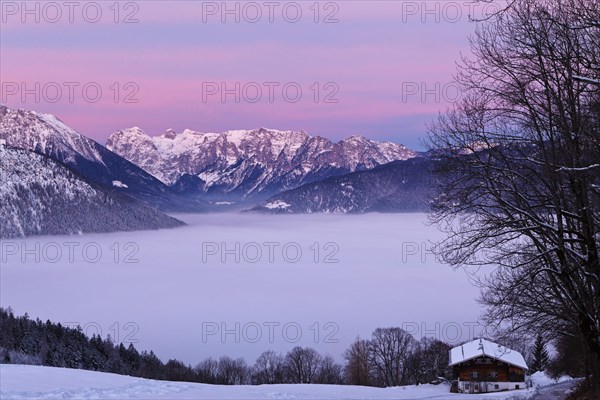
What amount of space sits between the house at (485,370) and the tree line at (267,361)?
9020mm

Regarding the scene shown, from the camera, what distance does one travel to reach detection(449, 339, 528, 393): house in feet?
255

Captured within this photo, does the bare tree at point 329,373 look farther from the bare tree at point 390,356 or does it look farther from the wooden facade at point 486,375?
the wooden facade at point 486,375

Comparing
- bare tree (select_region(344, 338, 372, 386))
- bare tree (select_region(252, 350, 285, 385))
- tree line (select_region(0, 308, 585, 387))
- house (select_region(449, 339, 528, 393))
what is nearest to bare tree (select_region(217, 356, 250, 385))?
tree line (select_region(0, 308, 585, 387))

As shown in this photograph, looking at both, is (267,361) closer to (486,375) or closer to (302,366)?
(302,366)

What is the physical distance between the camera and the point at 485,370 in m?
80.9

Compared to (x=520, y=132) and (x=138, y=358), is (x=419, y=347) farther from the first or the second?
(x=520, y=132)

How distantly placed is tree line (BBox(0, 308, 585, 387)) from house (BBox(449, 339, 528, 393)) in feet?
29.6

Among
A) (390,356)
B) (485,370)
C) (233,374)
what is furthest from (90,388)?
(233,374)

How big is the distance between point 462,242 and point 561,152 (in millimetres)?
2828

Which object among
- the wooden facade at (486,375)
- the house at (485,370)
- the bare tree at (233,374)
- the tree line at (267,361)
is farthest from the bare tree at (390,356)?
the bare tree at (233,374)

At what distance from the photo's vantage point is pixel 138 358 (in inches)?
5655

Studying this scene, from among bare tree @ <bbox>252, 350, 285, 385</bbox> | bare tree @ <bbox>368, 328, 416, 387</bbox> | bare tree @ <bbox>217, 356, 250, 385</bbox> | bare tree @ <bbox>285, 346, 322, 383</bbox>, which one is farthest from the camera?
bare tree @ <bbox>217, 356, 250, 385</bbox>

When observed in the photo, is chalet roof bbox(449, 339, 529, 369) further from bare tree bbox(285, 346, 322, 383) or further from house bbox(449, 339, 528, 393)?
bare tree bbox(285, 346, 322, 383)

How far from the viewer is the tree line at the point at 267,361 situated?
10800 cm
